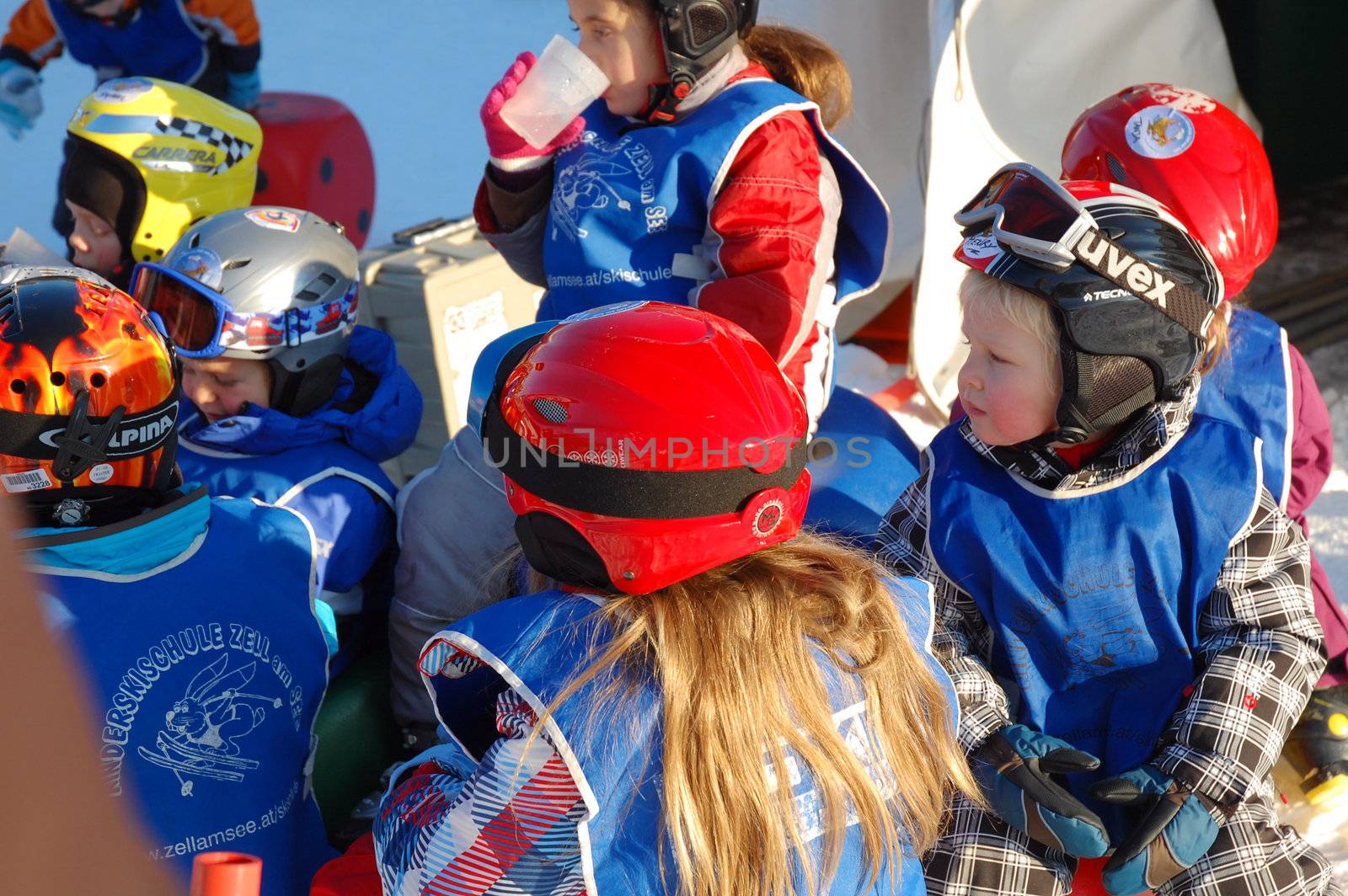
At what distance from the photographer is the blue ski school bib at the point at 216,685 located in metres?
1.81

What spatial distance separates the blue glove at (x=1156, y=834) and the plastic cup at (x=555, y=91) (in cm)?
158

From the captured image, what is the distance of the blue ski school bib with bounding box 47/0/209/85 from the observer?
191 inches

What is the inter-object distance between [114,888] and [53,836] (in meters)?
0.08

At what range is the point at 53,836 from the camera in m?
0.69

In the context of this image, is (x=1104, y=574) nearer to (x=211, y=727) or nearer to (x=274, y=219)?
(x=211, y=727)

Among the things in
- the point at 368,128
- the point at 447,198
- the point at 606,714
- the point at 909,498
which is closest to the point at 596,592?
the point at 606,714

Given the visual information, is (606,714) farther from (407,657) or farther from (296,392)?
(296,392)

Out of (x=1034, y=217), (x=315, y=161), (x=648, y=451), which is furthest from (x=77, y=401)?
(x=315, y=161)

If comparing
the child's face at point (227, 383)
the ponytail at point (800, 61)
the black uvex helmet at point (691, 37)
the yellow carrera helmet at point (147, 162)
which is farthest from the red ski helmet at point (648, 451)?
Answer: the yellow carrera helmet at point (147, 162)

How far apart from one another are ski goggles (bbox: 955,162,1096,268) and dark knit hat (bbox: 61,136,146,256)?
86.5 inches

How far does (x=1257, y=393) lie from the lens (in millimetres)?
2385

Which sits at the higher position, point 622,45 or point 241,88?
point 622,45

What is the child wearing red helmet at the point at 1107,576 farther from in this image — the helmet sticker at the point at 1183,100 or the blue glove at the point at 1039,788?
the helmet sticker at the point at 1183,100

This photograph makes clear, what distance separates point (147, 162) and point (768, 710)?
250cm
